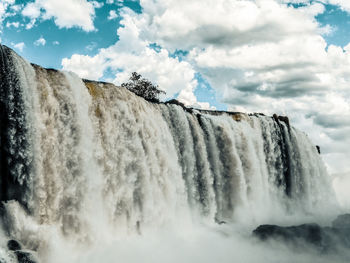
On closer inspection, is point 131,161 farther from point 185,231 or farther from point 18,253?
point 18,253

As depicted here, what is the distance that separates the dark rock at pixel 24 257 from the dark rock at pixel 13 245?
454 mm

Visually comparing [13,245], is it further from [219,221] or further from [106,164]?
[219,221]

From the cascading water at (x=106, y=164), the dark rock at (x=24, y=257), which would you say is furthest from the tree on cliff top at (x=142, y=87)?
the dark rock at (x=24, y=257)

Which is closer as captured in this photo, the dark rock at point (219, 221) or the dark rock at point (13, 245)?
the dark rock at point (13, 245)

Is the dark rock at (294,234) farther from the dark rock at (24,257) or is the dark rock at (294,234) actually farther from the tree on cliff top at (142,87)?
the tree on cliff top at (142,87)

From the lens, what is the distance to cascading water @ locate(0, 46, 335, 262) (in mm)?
10406

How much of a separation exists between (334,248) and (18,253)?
37.7 ft

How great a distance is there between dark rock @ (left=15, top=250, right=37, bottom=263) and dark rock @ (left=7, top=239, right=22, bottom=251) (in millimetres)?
454

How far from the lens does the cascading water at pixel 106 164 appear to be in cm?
1041

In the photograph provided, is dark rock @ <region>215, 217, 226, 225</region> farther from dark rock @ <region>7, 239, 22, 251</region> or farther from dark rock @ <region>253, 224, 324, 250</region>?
dark rock @ <region>7, 239, 22, 251</region>

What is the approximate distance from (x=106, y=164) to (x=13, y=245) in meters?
4.51

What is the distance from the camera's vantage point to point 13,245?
29.4ft

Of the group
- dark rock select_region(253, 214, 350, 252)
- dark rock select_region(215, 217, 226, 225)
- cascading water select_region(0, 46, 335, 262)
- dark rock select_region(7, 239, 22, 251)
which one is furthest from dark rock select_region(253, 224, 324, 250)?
dark rock select_region(7, 239, 22, 251)

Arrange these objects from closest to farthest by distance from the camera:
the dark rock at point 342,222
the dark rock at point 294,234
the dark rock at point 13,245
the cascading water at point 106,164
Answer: the dark rock at point 13,245, the cascading water at point 106,164, the dark rock at point 294,234, the dark rock at point 342,222
